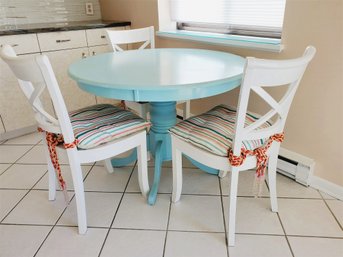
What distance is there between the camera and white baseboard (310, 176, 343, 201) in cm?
156

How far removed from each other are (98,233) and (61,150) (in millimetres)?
459

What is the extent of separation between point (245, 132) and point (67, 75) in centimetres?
180

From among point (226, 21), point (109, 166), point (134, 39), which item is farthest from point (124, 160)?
point (226, 21)

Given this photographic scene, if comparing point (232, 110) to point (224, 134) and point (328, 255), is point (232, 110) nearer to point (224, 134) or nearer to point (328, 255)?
point (224, 134)

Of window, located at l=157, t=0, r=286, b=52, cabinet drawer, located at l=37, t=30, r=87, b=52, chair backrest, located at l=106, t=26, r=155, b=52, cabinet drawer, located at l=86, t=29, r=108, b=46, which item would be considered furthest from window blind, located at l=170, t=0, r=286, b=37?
cabinet drawer, located at l=37, t=30, r=87, b=52

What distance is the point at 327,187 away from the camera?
1605mm

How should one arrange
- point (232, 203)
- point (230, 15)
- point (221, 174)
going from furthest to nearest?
point (230, 15) < point (221, 174) < point (232, 203)

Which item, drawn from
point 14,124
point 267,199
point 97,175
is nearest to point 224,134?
point 267,199

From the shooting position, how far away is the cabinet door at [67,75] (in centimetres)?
245

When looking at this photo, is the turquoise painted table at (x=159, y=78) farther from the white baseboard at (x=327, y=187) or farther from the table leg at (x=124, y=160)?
the white baseboard at (x=327, y=187)

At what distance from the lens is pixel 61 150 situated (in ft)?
4.40

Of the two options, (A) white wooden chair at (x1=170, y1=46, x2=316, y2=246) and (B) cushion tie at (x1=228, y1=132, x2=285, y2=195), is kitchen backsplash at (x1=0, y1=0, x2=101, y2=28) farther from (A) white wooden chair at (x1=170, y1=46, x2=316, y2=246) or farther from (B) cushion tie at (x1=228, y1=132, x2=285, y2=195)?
(B) cushion tie at (x1=228, y1=132, x2=285, y2=195)

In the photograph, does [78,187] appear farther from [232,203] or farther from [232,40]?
[232,40]

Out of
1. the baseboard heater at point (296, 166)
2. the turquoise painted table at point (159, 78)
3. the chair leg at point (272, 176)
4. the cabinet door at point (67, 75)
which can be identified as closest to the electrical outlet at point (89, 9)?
the cabinet door at point (67, 75)
